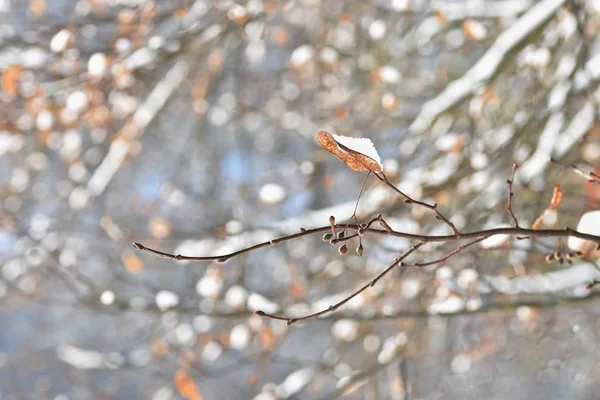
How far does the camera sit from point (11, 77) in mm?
2994

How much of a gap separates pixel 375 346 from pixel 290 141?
2696mm

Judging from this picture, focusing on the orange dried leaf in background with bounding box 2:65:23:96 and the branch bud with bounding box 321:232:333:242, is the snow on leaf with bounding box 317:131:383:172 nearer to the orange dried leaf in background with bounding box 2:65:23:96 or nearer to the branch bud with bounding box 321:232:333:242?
the branch bud with bounding box 321:232:333:242

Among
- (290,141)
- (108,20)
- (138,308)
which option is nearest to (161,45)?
(108,20)

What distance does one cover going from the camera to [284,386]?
2824 millimetres

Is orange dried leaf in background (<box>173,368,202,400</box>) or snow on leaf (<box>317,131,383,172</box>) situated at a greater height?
snow on leaf (<box>317,131,383,172</box>)

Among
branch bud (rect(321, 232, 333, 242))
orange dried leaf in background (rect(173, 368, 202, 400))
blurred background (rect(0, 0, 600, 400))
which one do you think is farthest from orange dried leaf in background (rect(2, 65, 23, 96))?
branch bud (rect(321, 232, 333, 242))

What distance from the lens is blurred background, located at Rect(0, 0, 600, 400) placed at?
8.63ft

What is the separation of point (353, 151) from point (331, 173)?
3109mm

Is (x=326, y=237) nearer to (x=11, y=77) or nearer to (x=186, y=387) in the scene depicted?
(x=186, y=387)

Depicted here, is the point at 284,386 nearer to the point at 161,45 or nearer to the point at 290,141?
the point at 161,45

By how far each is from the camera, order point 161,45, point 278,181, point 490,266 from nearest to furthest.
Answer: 1. point 161,45
2. point 490,266
3. point 278,181

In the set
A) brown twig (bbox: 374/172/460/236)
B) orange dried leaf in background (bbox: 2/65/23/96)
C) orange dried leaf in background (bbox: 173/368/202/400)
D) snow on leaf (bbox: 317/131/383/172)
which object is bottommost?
orange dried leaf in background (bbox: 173/368/202/400)

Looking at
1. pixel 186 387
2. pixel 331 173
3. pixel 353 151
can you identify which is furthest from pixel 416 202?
pixel 331 173

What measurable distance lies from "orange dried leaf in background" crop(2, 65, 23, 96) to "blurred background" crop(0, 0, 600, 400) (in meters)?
0.01
